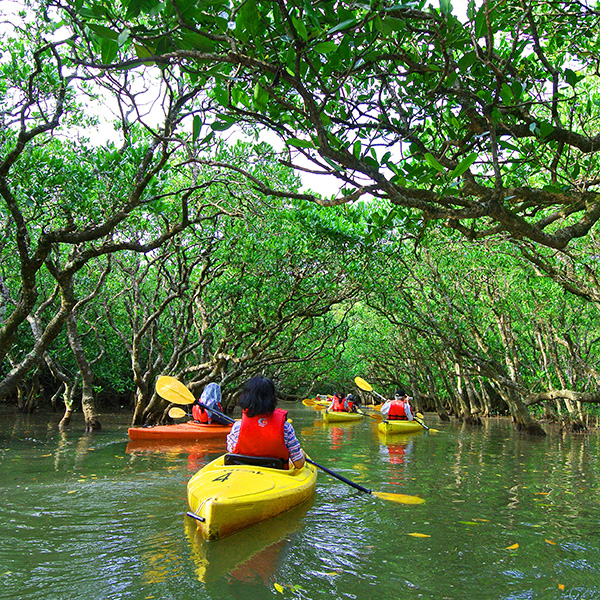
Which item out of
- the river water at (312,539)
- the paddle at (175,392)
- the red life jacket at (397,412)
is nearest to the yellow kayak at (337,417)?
the red life jacket at (397,412)

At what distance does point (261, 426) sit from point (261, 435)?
108mm

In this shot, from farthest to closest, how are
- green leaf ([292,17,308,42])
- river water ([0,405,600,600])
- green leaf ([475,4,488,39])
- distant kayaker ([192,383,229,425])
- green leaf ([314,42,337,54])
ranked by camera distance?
1. distant kayaker ([192,383,229,425])
2. river water ([0,405,600,600])
3. green leaf ([475,4,488,39])
4. green leaf ([314,42,337,54])
5. green leaf ([292,17,308,42])

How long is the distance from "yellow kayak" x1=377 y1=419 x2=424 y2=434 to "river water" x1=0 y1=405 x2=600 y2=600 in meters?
5.92

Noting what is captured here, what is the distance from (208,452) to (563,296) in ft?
36.0

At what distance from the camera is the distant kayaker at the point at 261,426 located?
5.09m

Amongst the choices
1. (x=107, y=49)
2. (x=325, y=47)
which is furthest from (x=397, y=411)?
(x=107, y=49)

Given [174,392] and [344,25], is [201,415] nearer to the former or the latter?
[174,392]

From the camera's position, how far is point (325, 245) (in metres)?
12.4

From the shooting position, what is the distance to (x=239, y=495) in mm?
4297

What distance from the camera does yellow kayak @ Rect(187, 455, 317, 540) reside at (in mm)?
4070

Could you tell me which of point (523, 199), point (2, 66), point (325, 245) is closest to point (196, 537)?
point (523, 199)

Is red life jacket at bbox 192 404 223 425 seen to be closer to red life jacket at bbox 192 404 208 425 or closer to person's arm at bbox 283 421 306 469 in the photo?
red life jacket at bbox 192 404 208 425

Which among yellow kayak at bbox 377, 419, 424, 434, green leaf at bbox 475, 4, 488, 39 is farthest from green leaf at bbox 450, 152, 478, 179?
yellow kayak at bbox 377, 419, 424, 434

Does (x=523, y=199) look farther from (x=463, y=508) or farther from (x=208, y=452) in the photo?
(x=208, y=452)
